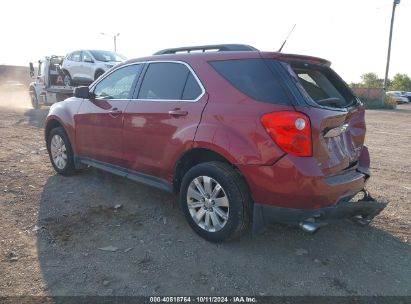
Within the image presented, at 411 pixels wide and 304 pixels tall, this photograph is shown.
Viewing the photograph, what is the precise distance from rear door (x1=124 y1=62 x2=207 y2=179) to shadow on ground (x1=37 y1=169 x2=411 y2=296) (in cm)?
68

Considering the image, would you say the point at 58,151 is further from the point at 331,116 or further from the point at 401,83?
the point at 401,83

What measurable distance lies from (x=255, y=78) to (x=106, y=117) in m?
2.20

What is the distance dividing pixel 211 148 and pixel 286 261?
1.25 meters

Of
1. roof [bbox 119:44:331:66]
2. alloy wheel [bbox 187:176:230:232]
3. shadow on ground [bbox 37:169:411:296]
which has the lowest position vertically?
shadow on ground [bbox 37:169:411:296]

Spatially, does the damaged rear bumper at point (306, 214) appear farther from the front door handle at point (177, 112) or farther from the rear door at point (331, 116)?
the front door handle at point (177, 112)

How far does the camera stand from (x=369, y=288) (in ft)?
10.2

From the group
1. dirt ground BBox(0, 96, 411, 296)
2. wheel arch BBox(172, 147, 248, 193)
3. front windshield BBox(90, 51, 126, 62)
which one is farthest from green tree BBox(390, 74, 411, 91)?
wheel arch BBox(172, 147, 248, 193)

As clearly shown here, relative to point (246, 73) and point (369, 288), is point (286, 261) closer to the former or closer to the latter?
point (369, 288)

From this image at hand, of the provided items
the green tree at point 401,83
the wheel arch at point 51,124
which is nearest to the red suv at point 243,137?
the wheel arch at point 51,124

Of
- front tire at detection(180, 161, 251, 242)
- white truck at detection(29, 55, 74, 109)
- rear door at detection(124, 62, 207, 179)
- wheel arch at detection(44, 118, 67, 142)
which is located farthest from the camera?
white truck at detection(29, 55, 74, 109)

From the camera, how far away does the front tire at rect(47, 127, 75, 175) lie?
5.70 meters

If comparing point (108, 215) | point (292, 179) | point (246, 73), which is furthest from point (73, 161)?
point (292, 179)

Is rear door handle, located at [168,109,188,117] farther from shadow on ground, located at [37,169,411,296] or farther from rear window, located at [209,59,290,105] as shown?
shadow on ground, located at [37,169,411,296]

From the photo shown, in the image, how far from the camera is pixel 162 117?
4051 mm
